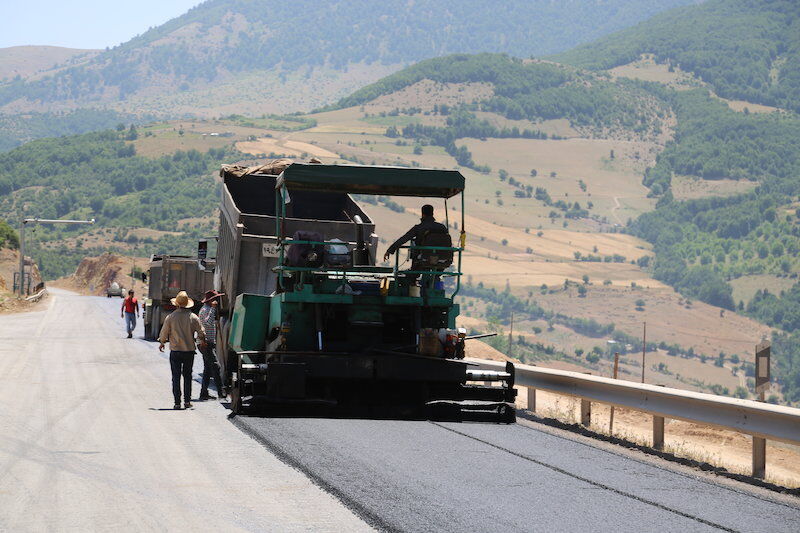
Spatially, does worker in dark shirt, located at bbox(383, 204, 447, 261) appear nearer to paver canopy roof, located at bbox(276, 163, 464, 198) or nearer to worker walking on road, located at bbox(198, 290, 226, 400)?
paver canopy roof, located at bbox(276, 163, 464, 198)

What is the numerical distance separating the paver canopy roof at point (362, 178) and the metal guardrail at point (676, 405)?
11.6 ft

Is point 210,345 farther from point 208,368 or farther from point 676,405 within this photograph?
point 676,405

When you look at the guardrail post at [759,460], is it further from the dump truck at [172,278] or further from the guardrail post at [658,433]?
the dump truck at [172,278]

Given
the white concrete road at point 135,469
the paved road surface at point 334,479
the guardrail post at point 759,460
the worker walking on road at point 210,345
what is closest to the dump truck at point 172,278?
the white concrete road at point 135,469

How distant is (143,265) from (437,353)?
123213 mm

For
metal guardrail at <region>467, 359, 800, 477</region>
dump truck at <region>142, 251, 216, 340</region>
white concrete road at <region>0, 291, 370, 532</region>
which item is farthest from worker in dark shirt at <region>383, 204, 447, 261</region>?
dump truck at <region>142, 251, 216, 340</region>

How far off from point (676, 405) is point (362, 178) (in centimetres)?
457

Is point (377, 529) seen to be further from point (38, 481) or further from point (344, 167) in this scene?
point (344, 167)

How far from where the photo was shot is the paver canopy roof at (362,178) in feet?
44.4

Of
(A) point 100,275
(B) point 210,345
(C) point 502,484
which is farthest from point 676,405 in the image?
(A) point 100,275

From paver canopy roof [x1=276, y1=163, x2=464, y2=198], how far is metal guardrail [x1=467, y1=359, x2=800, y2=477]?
3.53 meters

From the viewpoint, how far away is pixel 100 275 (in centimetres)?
12688

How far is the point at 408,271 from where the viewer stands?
45.5ft

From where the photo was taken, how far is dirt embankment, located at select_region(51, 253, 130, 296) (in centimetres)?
12156
